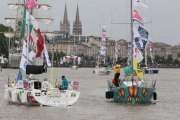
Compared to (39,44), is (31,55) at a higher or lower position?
lower

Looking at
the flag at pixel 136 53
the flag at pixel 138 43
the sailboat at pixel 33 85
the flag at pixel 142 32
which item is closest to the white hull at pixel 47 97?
the sailboat at pixel 33 85

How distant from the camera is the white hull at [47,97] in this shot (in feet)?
115

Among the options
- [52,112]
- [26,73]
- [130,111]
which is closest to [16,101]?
[26,73]

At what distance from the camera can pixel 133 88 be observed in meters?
37.6

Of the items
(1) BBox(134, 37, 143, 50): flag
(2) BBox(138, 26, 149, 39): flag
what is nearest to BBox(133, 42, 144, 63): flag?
(1) BBox(134, 37, 143, 50): flag

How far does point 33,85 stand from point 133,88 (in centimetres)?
642

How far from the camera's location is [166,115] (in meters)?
34.1

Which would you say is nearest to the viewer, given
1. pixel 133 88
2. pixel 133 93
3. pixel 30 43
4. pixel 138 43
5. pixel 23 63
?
pixel 23 63

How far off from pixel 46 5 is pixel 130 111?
52673 mm

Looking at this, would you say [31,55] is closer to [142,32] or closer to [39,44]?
[39,44]

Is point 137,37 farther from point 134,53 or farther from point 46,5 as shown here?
point 46,5

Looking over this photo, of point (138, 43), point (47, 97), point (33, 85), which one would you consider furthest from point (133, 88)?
point (33, 85)

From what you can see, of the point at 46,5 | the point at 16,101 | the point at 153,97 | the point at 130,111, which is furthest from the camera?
the point at 46,5

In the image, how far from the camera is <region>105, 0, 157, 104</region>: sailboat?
38.0 metres
